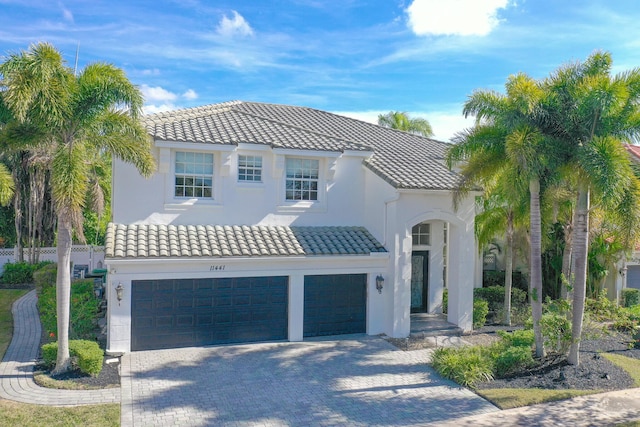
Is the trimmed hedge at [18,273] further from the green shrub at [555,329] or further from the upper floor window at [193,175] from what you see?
the green shrub at [555,329]

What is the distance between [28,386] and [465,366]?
1063 centimetres

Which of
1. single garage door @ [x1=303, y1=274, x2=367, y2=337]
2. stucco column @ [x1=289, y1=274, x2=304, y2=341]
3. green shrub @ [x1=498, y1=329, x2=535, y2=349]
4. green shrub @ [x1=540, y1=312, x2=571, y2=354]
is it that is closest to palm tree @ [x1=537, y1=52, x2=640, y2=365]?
green shrub @ [x1=540, y1=312, x2=571, y2=354]

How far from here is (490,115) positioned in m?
13.6

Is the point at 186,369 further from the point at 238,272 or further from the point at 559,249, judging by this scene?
the point at 559,249

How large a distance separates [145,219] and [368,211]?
7.72 m

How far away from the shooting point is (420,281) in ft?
63.9

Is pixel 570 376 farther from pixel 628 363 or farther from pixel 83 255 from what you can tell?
pixel 83 255

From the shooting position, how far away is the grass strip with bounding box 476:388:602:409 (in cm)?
1125

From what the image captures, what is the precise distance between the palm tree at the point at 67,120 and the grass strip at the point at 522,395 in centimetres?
1012

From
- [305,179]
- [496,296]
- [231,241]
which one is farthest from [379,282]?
[496,296]

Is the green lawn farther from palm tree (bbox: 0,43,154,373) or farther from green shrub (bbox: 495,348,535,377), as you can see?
green shrub (bbox: 495,348,535,377)

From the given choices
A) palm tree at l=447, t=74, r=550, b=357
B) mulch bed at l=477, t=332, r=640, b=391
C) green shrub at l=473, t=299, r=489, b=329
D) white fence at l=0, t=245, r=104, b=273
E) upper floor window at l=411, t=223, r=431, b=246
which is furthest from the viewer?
white fence at l=0, t=245, r=104, b=273

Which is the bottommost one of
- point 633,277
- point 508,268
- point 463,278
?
point 633,277

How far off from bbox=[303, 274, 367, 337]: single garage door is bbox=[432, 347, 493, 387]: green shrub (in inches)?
148
